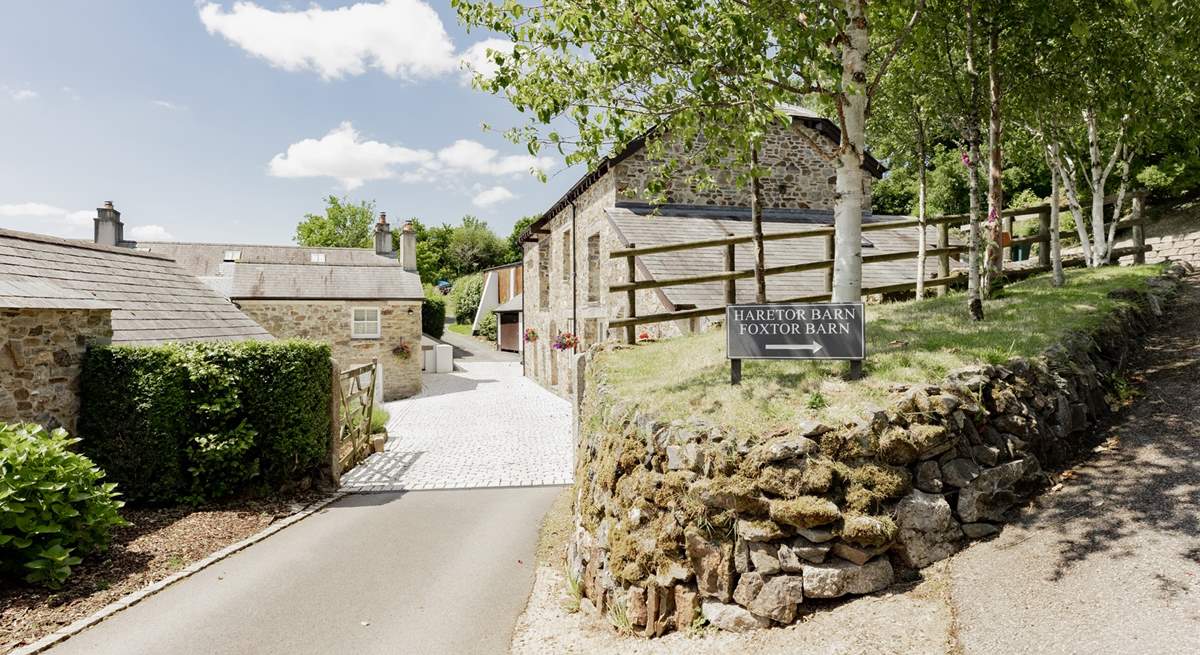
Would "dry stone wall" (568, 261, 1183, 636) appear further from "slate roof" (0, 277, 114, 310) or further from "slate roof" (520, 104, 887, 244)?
"slate roof" (520, 104, 887, 244)

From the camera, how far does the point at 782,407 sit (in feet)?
15.9

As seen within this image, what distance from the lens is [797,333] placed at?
213 inches

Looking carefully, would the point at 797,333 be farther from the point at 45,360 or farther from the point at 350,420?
the point at 350,420

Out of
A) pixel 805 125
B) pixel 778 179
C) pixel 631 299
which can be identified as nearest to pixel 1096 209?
pixel 805 125

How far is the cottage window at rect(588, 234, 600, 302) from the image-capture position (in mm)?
18125

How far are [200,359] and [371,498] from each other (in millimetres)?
3259

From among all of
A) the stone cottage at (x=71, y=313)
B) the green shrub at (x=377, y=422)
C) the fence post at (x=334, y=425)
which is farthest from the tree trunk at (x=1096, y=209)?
the stone cottage at (x=71, y=313)

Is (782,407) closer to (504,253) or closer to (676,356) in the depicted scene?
(676,356)

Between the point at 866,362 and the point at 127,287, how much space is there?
11.8 m

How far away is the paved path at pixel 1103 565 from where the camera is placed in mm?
3248

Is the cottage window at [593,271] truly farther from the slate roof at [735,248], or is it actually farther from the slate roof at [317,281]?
the slate roof at [317,281]

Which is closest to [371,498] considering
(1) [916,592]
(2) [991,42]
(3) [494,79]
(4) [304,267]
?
(3) [494,79]

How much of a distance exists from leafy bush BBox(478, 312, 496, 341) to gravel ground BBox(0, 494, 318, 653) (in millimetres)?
34183

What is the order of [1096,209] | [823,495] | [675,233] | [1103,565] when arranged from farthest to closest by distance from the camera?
[675,233] → [1096,209] → [823,495] → [1103,565]
